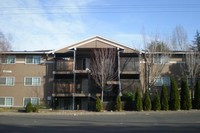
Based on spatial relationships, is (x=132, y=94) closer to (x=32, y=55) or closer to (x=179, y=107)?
(x=179, y=107)

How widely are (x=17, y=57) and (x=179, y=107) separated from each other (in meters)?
23.5

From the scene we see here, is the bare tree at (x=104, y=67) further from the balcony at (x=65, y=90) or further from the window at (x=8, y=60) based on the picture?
the window at (x=8, y=60)

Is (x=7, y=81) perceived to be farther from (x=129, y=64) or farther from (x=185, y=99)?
(x=185, y=99)

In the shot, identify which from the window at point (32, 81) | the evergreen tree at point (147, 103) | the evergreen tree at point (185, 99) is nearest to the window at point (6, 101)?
the window at point (32, 81)

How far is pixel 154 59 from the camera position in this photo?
45.1m

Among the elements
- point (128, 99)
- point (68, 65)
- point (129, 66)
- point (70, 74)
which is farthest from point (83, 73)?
point (128, 99)

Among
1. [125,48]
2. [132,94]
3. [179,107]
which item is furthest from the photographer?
[125,48]

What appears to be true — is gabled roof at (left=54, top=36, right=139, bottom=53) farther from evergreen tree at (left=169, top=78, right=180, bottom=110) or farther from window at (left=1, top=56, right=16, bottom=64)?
evergreen tree at (left=169, top=78, right=180, bottom=110)

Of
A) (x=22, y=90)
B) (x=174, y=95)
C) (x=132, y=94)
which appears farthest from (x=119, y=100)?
(x=22, y=90)

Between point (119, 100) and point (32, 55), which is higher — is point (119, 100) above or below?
below

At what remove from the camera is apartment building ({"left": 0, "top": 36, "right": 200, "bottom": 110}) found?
43.8m

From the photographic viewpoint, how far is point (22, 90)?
Answer: 46.2m

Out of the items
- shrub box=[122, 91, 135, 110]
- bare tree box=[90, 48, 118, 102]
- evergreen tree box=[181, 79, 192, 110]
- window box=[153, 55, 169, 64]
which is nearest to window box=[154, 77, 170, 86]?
window box=[153, 55, 169, 64]

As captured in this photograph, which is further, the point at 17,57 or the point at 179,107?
the point at 17,57
